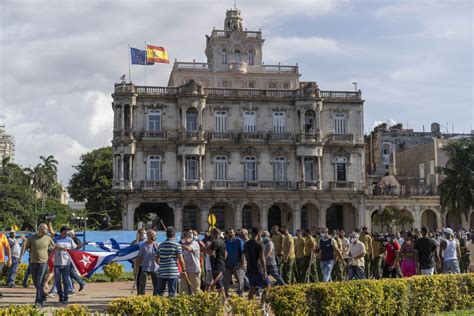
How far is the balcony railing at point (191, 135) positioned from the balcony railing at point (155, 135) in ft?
4.04

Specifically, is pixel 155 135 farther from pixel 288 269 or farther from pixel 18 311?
pixel 18 311

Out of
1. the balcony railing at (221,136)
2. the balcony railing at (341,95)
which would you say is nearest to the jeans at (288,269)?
the balcony railing at (221,136)

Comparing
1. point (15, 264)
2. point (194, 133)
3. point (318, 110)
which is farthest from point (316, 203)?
point (15, 264)

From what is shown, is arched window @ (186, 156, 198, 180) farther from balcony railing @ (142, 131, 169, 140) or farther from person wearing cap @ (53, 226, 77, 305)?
person wearing cap @ (53, 226, 77, 305)

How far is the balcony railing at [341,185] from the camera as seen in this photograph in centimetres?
5550

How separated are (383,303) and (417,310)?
1425 millimetres

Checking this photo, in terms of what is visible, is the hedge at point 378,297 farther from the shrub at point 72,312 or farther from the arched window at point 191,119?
the arched window at point 191,119

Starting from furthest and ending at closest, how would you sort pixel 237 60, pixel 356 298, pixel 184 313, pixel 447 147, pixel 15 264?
1. pixel 237 60
2. pixel 447 147
3. pixel 15 264
4. pixel 356 298
5. pixel 184 313

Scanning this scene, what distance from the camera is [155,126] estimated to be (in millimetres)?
54062

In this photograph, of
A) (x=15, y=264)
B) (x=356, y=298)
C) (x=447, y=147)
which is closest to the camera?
(x=356, y=298)

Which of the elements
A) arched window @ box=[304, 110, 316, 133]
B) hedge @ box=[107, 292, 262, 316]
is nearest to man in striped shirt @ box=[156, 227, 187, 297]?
hedge @ box=[107, 292, 262, 316]

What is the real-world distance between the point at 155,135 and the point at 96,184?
20.9 meters

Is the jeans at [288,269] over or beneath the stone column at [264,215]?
beneath

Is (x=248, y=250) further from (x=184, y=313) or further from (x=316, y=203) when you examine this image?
(x=316, y=203)
